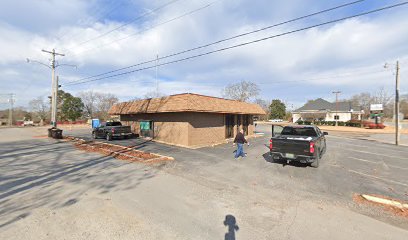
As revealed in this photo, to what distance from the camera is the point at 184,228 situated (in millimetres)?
4477

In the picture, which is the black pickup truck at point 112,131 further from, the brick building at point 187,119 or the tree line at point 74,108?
the tree line at point 74,108

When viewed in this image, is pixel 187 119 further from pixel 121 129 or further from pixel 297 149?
pixel 297 149

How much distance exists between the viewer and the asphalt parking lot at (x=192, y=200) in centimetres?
439

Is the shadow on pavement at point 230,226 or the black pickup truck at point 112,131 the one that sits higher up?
the black pickup truck at point 112,131

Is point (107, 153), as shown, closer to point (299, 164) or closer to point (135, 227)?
point (135, 227)

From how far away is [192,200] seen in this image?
599cm

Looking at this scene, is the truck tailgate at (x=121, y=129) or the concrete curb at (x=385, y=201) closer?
the concrete curb at (x=385, y=201)

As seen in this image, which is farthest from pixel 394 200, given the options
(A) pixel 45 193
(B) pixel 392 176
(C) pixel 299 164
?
(A) pixel 45 193

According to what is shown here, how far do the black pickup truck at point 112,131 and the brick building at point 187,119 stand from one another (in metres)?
1.44

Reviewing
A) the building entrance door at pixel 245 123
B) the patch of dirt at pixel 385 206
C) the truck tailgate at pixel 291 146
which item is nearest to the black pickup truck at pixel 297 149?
the truck tailgate at pixel 291 146

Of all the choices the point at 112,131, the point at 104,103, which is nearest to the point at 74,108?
the point at 104,103

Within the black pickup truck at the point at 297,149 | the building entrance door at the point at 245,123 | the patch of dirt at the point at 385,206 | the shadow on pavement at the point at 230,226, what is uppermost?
the building entrance door at the point at 245,123

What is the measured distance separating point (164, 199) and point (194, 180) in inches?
80.3

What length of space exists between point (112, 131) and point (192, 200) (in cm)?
1596
